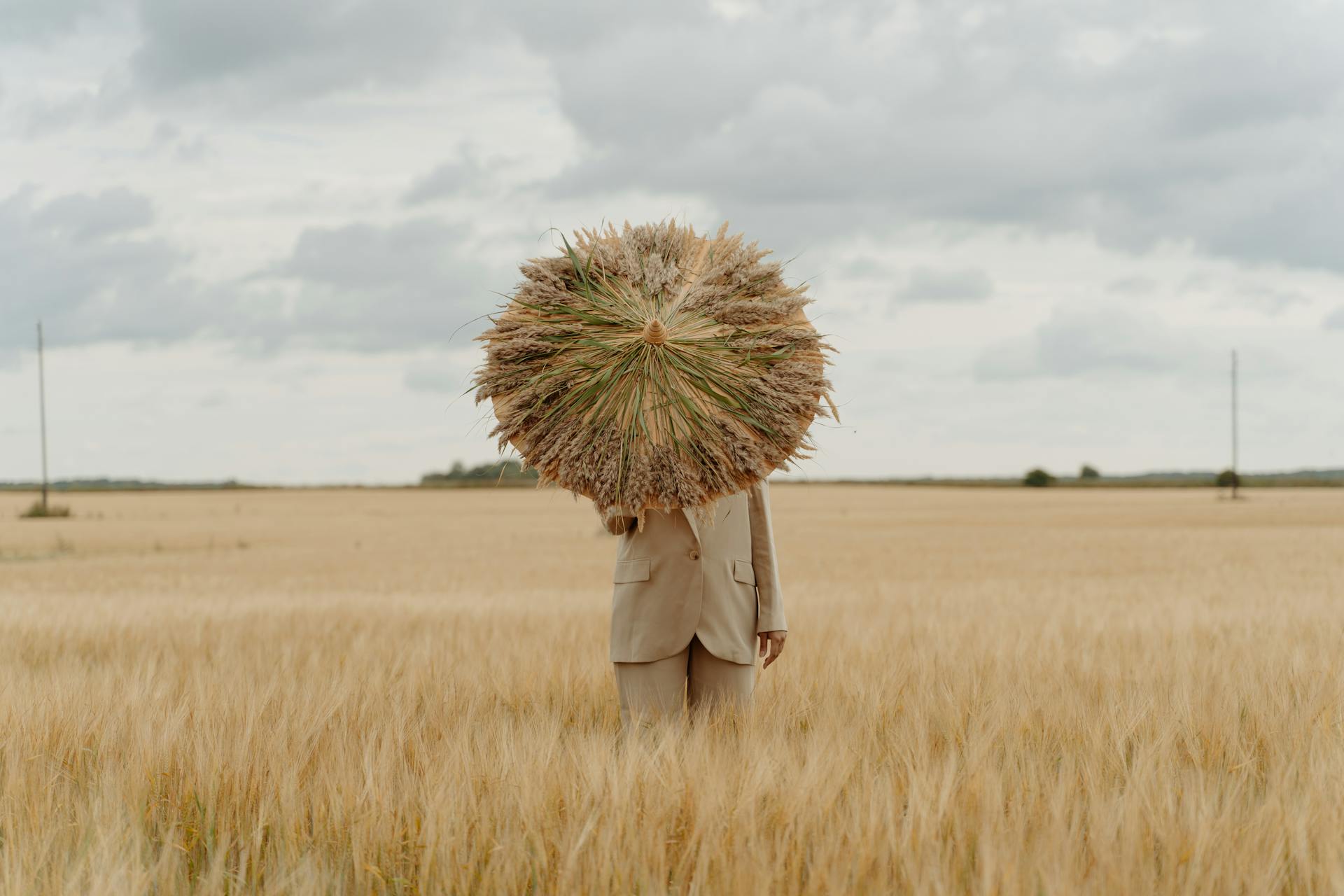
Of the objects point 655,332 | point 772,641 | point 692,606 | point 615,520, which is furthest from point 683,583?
point 655,332

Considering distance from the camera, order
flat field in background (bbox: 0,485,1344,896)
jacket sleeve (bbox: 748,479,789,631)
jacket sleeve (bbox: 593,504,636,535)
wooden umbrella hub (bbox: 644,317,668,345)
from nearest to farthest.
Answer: flat field in background (bbox: 0,485,1344,896), wooden umbrella hub (bbox: 644,317,668,345), jacket sleeve (bbox: 593,504,636,535), jacket sleeve (bbox: 748,479,789,631)

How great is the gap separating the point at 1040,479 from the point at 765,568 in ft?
266

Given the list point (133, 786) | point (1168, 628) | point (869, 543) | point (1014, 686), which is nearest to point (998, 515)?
point (869, 543)

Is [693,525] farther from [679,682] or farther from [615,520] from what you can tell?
[679,682]

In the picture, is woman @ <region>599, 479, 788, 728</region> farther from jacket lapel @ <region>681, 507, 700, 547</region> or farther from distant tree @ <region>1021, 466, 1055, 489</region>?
distant tree @ <region>1021, 466, 1055, 489</region>

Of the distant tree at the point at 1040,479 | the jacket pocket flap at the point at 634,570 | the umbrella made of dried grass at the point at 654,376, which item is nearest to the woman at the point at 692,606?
the jacket pocket flap at the point at 634,570

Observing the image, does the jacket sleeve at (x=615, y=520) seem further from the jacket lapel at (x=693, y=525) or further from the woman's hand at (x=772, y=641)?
the woman's hand at (x=772, y=641)

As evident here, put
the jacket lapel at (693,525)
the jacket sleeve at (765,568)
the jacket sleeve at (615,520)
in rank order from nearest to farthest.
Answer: the jacket sleeve at (615,520)
the jacket lapel at (693,525)
the jacket sleeve at (765,568)

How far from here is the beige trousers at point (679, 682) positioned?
13.1 ft

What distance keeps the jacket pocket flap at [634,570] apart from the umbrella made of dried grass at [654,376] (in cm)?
49

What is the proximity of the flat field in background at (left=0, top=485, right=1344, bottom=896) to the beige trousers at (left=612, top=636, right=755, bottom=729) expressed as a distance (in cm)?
17

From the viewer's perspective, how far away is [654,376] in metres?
3.33

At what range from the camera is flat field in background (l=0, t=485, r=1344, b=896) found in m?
2.67

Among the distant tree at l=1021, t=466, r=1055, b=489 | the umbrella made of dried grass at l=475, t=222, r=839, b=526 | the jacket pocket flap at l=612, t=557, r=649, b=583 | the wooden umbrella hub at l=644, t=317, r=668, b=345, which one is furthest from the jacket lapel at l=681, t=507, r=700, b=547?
the distant tree at l=1021, t=466, r=1055, b=489
